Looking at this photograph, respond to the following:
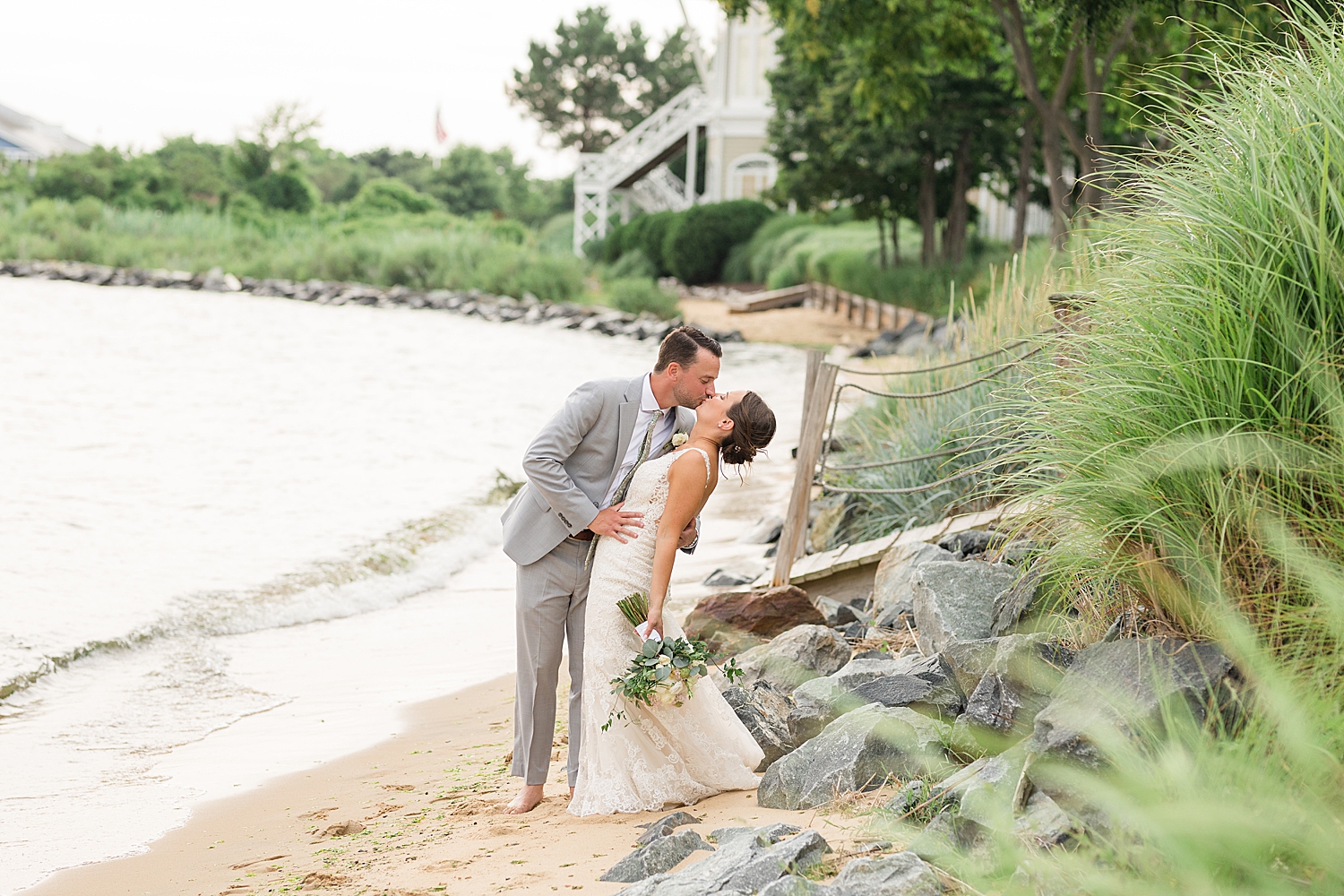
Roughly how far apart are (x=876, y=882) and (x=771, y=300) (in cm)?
2823

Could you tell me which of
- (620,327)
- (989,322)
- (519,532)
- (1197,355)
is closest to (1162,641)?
(1197,355)

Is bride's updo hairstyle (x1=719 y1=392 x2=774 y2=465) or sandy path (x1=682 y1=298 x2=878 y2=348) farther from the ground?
sandy path (x1=682 y1=298 x2=878 y2=348)

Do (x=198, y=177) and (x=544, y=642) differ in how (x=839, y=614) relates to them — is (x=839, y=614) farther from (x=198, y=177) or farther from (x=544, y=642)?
(x=198, y=177)

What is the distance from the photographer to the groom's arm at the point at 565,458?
412 centimetres

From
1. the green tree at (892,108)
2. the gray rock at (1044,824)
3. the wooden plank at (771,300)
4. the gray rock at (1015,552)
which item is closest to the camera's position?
the gray rock at (1044,824)

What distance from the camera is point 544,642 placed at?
435cm

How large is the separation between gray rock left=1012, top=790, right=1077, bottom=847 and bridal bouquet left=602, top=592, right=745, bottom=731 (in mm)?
1356

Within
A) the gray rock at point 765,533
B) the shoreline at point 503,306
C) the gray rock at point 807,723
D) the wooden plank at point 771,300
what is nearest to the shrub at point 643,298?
the shoreline at point 503,306

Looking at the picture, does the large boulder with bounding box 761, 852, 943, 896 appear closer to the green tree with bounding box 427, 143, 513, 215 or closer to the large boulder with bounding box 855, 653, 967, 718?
the large boulder with bounding box 855, 653, 967, 718

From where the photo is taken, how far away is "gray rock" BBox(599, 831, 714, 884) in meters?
3.28

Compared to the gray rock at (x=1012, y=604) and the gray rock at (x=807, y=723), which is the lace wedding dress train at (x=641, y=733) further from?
the gray rock at (x=1012, y=604)

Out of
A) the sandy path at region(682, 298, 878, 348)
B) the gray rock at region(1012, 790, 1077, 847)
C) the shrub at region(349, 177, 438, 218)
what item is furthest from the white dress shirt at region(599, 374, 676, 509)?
the shrub at region(349, 177, 438, 218)

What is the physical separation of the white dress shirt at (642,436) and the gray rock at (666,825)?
114cm

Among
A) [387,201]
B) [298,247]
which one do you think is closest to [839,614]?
[298,247]
